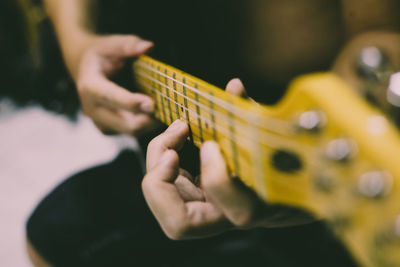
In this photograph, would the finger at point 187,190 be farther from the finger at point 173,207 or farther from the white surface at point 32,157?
the white surface at point 32,157

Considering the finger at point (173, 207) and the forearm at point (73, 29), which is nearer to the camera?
the finger at point (173, 207)

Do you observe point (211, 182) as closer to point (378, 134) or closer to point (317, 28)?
point (378, 134)

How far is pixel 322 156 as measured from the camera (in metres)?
0.29

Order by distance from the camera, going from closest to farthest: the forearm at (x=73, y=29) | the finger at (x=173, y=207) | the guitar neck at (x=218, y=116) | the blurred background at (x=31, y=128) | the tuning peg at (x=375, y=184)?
the tuning peg at (x=375, y=184) → the guitar neck at (x=218, y=116) → the finger at (x=173, y=207) → the forearm at (x=73, y=29) → the blurred background at (x=31, y=128)

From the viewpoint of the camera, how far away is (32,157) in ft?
6.47

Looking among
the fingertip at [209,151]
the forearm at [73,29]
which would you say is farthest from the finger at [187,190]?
the forearm at [73,29]

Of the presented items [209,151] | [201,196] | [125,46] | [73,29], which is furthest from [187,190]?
[73,29]

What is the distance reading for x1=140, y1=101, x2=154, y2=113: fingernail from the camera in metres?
0.67

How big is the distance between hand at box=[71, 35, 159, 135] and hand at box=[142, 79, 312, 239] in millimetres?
194

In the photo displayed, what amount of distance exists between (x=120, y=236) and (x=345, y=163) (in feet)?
2.20

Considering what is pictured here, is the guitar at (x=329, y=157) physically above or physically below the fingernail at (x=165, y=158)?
above

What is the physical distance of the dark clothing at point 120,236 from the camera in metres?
0.82

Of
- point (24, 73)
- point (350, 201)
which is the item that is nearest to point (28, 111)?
point (24, 73)

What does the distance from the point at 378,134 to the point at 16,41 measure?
2.68 m
